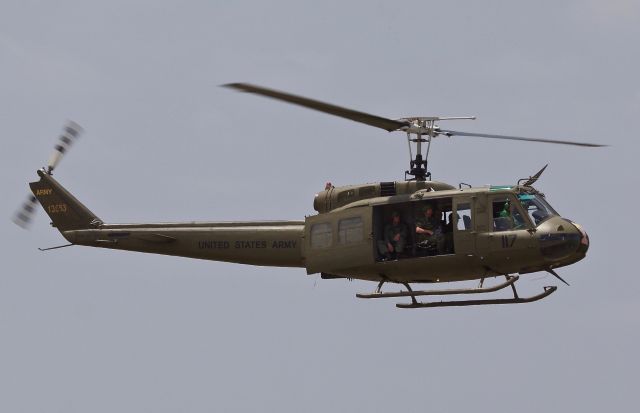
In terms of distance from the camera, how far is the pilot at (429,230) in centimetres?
2820

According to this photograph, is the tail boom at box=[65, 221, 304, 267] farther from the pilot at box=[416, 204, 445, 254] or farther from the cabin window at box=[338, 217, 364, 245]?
the pilot at box=[416, 204, 445, 254]

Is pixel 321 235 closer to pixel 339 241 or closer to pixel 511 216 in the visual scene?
pixel 339 241

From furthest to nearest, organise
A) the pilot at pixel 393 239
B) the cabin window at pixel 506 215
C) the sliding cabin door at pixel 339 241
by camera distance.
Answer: the sliding cabin door at pixel 339 241, the pilot at pixel 393 239, the cabin window at pixel 506 215

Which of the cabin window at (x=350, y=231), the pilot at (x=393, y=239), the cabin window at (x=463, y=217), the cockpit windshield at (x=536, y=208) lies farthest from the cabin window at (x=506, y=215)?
the cabin window at (x=350, y=231)

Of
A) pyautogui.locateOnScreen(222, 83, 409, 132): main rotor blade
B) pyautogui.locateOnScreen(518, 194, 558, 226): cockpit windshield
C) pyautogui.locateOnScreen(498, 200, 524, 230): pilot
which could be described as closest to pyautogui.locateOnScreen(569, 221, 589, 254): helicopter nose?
pyautogui.locateOnScreen(518, 194, 558, 226): cockpit windshield

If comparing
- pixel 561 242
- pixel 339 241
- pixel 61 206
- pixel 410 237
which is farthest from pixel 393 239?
pixel 61 206

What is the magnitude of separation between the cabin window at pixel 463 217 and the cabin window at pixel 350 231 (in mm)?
1939

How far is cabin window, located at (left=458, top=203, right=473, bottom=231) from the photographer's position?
1103 inches

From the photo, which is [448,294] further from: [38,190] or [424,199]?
[38,190]

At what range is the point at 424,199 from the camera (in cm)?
2836

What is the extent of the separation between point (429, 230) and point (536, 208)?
2062 millimetres

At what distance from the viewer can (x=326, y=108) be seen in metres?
26.2

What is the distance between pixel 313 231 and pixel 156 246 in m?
3.85

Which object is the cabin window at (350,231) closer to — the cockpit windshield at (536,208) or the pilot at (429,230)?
the pilot at (429,230)
